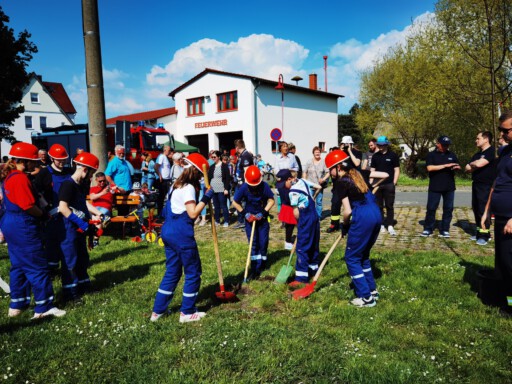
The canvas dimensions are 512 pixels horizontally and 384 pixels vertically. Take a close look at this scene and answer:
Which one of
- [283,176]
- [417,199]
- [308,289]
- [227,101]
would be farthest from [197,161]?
[227,101]

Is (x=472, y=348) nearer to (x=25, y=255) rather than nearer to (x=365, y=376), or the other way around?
(x=365, y=376)

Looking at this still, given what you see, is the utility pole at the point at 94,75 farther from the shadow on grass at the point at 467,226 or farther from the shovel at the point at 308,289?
the shadow on grass at the point at 467,226

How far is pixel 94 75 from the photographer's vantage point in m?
8.06

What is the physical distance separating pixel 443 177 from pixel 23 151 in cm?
783

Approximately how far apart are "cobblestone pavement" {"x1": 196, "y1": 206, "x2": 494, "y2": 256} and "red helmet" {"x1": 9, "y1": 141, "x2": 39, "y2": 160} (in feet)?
15.9

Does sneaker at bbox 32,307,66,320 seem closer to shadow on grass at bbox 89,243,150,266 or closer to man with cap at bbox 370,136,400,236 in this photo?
shadow on grass at bbox 89,243,150,266

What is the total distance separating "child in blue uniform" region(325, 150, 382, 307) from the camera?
4.71 metres

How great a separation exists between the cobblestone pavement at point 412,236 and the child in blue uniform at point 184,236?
364 cm

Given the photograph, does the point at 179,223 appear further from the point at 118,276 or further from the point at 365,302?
the point at 118,276

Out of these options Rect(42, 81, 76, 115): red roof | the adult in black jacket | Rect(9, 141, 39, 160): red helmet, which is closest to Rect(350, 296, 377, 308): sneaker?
Rect(9, 141, 39, 160): red helmet

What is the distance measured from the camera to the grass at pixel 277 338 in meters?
3.38

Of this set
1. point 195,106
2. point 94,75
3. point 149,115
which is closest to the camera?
point 94,75

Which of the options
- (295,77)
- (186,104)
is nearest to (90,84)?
(295,77)

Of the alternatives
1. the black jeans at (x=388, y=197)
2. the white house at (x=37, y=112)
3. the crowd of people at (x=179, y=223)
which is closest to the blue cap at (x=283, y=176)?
the crowd of people at (x=179, y=223)
